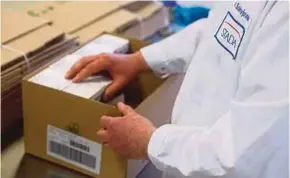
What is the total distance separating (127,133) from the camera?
2.73ft

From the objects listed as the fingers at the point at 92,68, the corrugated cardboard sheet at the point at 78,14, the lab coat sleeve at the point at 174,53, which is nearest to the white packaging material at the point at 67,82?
the fingers at the point at 92,68

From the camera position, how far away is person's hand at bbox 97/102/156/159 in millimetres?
813

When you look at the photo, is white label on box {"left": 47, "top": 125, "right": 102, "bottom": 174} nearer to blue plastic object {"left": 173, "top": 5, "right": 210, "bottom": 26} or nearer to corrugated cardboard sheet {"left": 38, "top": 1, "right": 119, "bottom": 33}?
corrugated cardboard sheet {"left": 38, "top": 1, "right": 119, "bottom": 33}

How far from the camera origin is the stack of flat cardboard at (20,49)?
1023mm

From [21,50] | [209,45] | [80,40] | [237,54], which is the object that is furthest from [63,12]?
[237,54]

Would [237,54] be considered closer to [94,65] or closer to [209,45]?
[209,45]

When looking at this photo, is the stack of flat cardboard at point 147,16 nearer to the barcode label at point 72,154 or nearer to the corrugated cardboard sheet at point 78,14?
the corrugated cardboard sheet at point 78,14

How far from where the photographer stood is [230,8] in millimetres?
872

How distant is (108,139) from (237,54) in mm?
254

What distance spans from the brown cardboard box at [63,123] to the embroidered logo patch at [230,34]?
0.21 m

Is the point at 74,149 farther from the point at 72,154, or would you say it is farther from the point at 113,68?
the point at 113,68

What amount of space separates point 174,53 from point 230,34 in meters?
0.27

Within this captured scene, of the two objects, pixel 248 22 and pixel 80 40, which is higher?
pixel 248 22

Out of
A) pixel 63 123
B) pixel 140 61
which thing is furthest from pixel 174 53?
pixel 63 123
